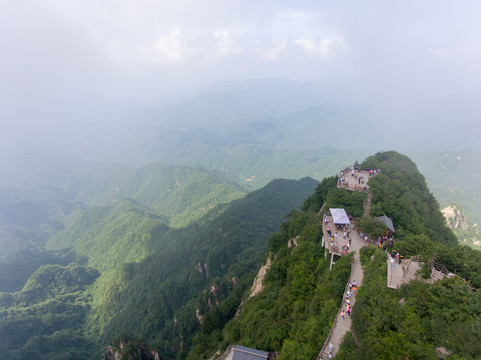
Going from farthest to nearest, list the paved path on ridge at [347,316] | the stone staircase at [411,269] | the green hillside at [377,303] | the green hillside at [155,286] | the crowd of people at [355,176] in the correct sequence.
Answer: the green hillside at [155,286] → the crowd of people at [355,176] → the stone staircase at [411,269] → the paved path on ridge at [347,316] → the green hillside at [377,303]

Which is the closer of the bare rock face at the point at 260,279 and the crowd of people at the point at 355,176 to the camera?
the bare rock face at the point at 260,279

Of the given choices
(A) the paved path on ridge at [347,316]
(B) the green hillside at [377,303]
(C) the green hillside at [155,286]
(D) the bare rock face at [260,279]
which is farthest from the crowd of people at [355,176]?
(C) the green hillside at [155,286]

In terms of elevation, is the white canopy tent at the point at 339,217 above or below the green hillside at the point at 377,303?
above

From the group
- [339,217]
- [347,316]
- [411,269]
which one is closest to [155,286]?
[339,217]

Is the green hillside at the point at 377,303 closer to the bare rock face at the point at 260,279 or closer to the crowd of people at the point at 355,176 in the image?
the crowd of people at the point at 355,176

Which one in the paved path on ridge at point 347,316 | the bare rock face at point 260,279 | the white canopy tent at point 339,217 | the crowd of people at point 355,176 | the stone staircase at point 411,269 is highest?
the crowd of people at point 355,176

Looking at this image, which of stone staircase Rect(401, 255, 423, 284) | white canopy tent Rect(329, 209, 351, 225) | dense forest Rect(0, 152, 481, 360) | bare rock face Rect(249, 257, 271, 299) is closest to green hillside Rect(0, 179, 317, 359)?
dense forest Rect(0, 152, 481, 360)

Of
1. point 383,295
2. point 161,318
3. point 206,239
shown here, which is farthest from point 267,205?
point 383,295

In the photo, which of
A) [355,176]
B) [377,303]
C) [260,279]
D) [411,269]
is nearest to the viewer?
[377,303]

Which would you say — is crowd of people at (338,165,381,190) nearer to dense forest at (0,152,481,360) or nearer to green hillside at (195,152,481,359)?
dense forest at (0,152,481,360)

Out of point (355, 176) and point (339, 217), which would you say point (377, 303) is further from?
point (355, 176)
